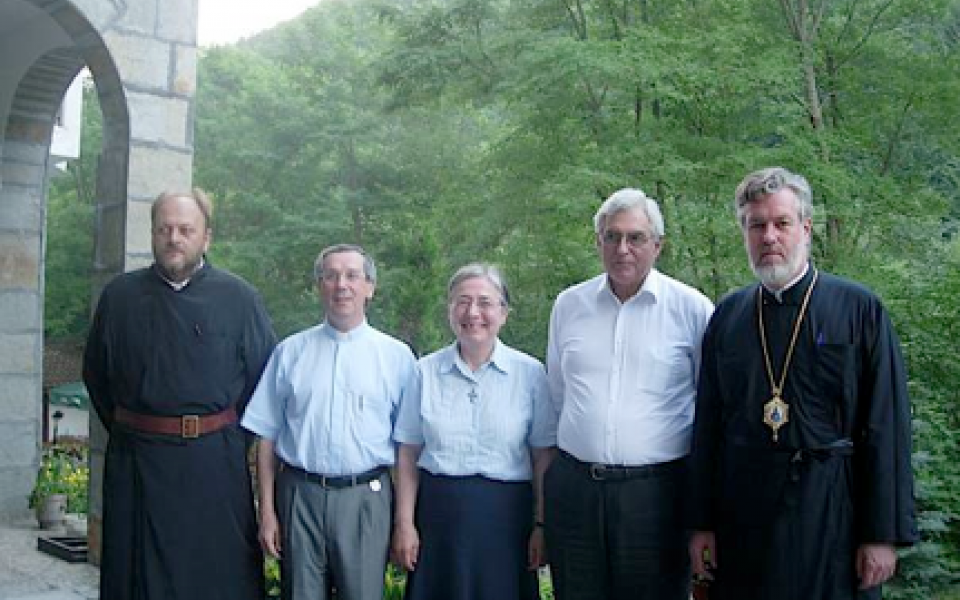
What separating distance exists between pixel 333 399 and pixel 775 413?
4.27 feet

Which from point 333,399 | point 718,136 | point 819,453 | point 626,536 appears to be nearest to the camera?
point 819,453

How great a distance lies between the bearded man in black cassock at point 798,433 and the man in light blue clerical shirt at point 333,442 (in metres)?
0.98

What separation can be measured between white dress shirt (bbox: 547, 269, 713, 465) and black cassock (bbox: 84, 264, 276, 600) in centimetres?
112

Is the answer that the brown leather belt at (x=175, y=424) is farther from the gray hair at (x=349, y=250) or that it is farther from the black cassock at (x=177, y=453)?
the gray hair at (x=349, y=250)

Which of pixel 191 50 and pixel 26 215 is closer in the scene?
pixel 191 50

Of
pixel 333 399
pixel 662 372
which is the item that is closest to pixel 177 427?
pixel 333 399

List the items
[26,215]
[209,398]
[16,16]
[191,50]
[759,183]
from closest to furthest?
[759,183]
[209,398]
[191,50]
[16,16]
[26,215]

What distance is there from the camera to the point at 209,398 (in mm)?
3242

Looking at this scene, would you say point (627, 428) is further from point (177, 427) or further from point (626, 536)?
point (177, 427)

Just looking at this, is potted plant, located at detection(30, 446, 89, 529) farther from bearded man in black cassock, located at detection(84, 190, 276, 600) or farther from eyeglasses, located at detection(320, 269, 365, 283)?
eyeglasses, located at detection(320, 269, 365, 283)

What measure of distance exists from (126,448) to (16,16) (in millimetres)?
4290

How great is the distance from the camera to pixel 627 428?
281 centimetres

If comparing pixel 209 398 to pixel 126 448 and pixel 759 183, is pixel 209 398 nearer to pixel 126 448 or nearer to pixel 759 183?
pixel 126 448

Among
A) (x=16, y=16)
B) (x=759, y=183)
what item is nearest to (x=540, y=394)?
(x=759, y=183)
